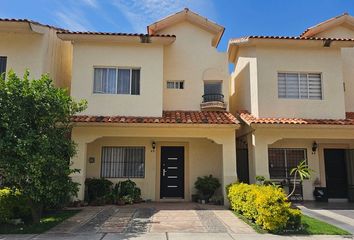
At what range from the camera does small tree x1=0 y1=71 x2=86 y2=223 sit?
952 cm

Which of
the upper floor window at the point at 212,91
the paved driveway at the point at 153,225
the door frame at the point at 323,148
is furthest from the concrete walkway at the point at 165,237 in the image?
the upper floor window at the point at 212,91

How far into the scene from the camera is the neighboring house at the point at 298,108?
1448 cm

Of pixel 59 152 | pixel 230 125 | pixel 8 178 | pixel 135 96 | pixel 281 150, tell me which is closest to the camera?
pixel 8 178

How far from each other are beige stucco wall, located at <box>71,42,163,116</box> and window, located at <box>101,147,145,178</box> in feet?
7.05

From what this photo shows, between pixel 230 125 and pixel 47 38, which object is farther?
pixel 47 38

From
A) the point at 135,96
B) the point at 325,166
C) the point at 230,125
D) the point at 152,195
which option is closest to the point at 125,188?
the point at 152,195

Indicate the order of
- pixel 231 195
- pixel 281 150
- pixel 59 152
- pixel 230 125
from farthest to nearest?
pixel 281 150
pixel 230 125
pixel 231 195
pixel 59 152

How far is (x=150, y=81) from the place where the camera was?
610 inches

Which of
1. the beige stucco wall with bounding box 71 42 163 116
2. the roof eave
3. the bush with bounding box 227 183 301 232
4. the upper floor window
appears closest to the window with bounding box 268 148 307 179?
the upper floor window

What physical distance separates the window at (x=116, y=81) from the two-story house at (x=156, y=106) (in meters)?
0.05

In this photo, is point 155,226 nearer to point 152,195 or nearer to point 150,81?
point 152,195

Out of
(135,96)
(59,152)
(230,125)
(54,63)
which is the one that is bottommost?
(59,152)

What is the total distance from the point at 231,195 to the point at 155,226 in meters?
4.10

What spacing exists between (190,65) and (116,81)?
4.03 meters
